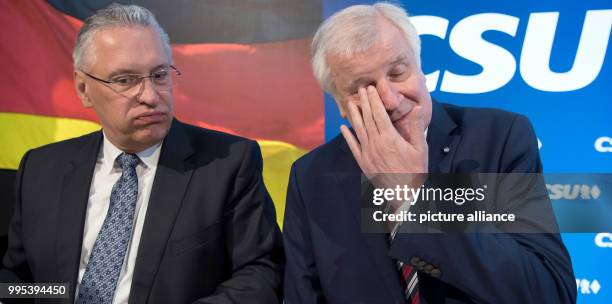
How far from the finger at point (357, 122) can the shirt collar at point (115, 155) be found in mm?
854

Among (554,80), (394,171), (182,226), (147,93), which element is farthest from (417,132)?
(554,80)

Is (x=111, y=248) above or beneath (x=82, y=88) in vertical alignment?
beneath

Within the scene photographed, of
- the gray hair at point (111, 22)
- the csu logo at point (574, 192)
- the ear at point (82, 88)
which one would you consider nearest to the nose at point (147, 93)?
the gray hair at point (111, 22)

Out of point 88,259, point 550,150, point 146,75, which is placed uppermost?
point 146,75

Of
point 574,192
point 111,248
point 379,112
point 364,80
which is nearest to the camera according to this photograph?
point 379,112

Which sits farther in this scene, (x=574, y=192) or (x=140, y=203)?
(x=574, y=192)

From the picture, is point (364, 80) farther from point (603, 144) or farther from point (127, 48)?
point (603, 144)

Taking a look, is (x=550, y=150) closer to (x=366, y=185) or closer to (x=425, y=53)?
(x=425, y=53)

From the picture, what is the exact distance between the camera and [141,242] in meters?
2.19

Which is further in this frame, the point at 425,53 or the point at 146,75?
the point at 425,53

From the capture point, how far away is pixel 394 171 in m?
1.67

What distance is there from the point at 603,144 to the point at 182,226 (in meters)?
1.72

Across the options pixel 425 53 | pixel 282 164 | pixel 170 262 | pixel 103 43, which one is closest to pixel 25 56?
pixel 103 43

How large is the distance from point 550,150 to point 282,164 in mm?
1207
